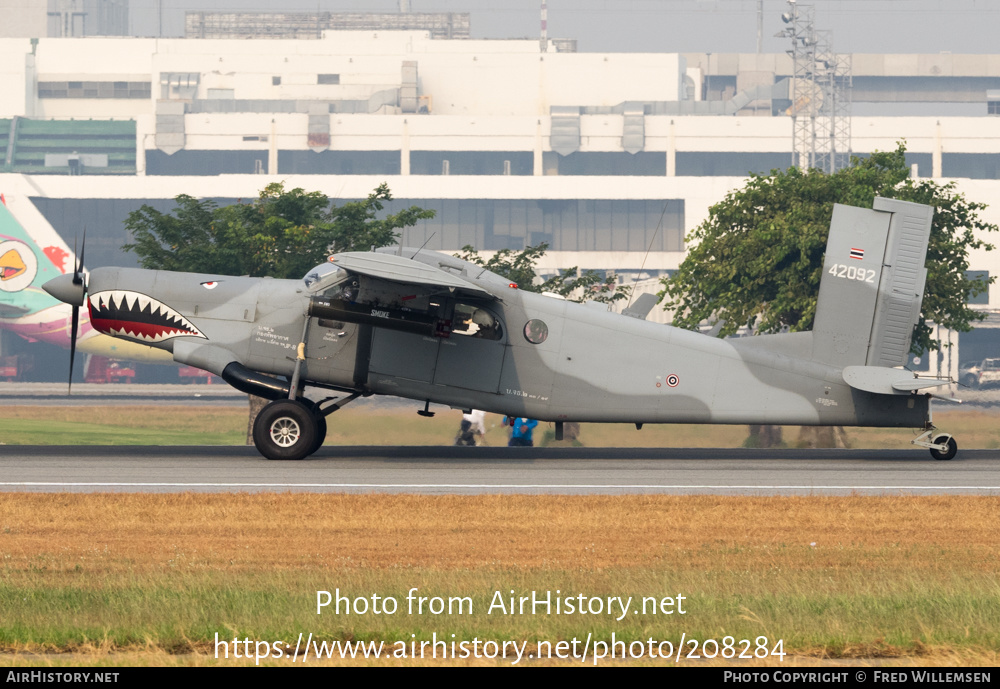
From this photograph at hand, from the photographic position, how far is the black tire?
19328mm

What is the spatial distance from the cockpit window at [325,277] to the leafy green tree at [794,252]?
15.1m

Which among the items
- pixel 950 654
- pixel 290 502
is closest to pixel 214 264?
pixel 290 502

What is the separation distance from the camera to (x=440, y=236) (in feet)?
441

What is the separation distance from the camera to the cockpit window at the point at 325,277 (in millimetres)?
19406

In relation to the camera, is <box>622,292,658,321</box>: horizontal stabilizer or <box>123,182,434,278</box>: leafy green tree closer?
A: <box>622,292,658,321</box>: horizontal stabilizer

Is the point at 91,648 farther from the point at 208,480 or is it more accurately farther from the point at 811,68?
the point at 811,68

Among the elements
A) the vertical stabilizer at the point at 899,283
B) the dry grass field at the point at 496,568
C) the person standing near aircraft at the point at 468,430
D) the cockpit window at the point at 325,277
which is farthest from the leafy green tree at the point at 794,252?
the dry grass field at the point at 496,568

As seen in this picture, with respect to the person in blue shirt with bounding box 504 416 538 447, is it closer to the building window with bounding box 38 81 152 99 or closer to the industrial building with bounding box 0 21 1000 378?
the industrial building with bounding box 0 21 1000 378

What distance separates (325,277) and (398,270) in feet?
5.63

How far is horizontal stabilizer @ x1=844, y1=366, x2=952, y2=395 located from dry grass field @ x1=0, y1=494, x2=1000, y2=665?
4.36m

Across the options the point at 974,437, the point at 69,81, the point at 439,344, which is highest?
the point at 69,81

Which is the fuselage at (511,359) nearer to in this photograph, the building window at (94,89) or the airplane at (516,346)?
the airplane at (516,346)

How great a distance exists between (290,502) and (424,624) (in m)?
6.31

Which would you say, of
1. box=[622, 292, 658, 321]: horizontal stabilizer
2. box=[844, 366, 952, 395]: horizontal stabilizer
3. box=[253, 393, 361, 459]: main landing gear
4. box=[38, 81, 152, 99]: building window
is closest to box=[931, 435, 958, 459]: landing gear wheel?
box=[844, 366, 952, 395]: horizontal stabilizer
